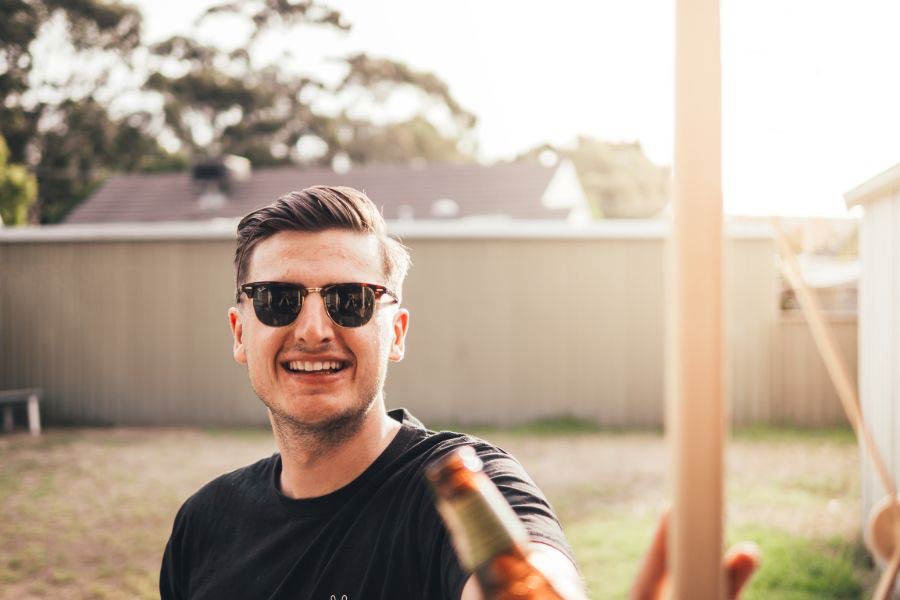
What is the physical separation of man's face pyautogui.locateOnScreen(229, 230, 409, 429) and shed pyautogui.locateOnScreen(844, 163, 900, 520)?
10.8ft

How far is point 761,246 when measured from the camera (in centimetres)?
823

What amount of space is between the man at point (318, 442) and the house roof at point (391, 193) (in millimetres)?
13953

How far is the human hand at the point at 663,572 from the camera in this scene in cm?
53

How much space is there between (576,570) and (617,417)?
7.48m

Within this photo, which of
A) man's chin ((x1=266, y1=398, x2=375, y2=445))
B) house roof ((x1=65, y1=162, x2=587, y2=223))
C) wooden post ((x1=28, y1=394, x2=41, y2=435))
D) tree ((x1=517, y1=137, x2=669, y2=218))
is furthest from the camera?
tree ((x1=517, y1=137, x2=669, y2=218))

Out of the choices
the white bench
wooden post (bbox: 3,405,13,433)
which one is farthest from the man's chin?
wooden post (bbox: 3,405,13,433)

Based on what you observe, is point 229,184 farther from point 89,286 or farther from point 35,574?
point 35,574

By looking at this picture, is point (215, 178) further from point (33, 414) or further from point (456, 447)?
point (456, 447)

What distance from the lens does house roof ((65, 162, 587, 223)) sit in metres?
15.9

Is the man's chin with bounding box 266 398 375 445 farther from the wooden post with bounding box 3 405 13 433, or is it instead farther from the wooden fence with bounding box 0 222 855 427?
the wooden post with bounding box 3 405 13 433

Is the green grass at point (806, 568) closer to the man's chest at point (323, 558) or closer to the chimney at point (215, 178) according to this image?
the man's chest at point (323, 558)

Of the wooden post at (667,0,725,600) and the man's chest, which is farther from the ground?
the wooden post at (667,0,725,600)

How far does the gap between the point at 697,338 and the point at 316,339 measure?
1.05 meters

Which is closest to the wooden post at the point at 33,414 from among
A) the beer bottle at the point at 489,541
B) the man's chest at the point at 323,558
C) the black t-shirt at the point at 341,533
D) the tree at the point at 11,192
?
the black t-shirt at the point at 341,533
